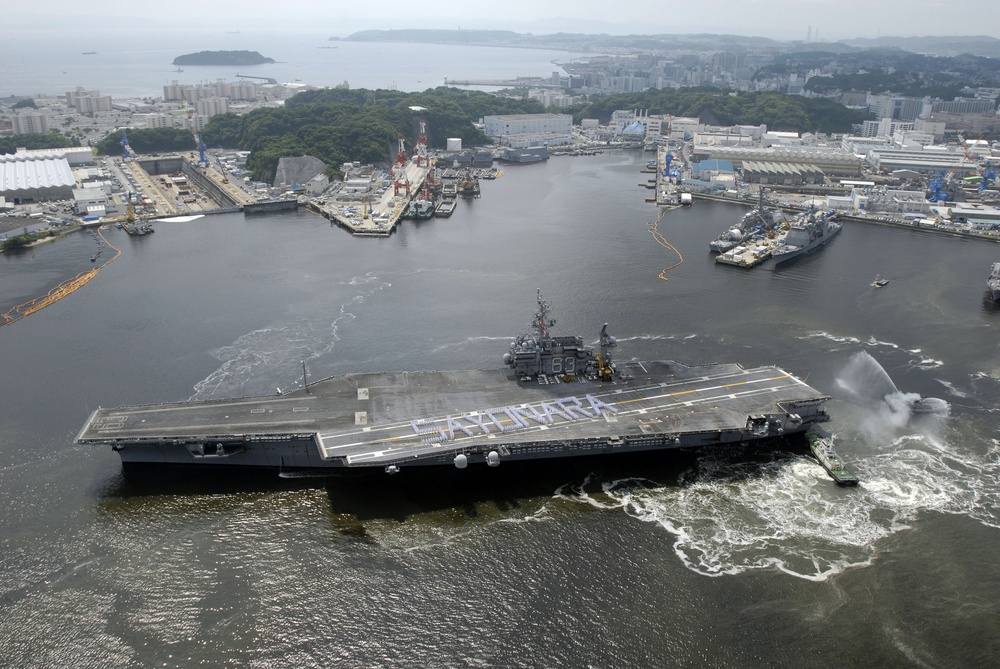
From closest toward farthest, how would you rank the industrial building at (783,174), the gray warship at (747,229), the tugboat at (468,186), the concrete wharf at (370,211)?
the gray warship at (747,229)
the concrete wharf at (370,211)
the tugboat at (468,186)
the industrial building at (783,174)

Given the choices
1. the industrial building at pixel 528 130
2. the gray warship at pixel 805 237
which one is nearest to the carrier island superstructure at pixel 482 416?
the gray warship at pixel 805 237

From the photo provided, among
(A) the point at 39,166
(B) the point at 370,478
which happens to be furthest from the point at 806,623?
(A) the point at 39,166

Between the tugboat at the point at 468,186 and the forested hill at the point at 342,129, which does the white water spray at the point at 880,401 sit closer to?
the tugboat at the point at 468,186

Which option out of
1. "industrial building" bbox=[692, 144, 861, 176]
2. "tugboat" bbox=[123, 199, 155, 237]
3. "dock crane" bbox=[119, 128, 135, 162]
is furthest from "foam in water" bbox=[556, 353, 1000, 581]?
"dock crane" bbox=[119, 128, 135, 162]

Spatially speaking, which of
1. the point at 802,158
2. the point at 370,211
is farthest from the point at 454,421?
the point at 802,158

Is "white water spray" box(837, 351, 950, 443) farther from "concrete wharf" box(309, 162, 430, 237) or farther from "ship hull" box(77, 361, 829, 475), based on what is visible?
"concrete wharf" box(309, 162, 430, 237)

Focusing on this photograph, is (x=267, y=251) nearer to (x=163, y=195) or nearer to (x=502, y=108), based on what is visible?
(x=163, y=195)
